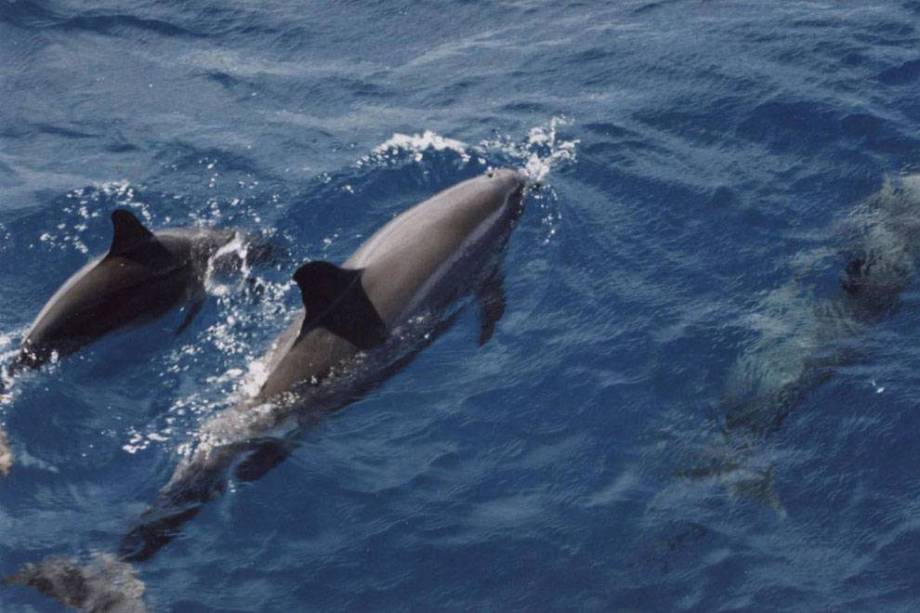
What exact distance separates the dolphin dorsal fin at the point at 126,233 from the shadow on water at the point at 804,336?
20.9ft

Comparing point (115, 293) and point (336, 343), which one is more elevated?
point (115, 293)

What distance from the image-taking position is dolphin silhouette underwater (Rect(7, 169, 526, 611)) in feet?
35.2

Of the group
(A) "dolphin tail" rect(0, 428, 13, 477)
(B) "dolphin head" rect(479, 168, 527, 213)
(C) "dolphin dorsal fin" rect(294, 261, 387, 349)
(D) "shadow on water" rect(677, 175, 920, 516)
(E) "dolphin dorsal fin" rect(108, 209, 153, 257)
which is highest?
(E) "dolphin dorsal fin" rect(108, 209, 153, 257)

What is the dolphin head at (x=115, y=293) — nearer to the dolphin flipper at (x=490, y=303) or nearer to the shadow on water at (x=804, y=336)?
the dolphin flipper at (x=490, y=303)

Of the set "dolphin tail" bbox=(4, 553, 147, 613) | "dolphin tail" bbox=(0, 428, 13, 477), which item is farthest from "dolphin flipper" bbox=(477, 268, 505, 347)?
"dolphin tail" bbox=(0, 428, 13, 477)

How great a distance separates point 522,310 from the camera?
13.5 m

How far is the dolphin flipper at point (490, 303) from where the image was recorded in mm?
13078

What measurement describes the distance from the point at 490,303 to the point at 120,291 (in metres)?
3.99

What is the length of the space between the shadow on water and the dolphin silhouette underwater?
271 centimetres

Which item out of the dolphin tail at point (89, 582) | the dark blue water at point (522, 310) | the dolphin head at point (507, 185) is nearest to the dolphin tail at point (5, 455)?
the dark blue water at point (522, 310)

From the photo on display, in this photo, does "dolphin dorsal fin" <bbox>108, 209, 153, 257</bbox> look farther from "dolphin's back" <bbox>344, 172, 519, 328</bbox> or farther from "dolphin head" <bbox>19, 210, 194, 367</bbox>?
"dolphin's back" <bbox>344, 172, 519, 328</bbox>

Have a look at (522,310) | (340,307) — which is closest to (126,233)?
(340,307)

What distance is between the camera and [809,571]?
1041 centimetres

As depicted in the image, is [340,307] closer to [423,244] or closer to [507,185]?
[423,244]
